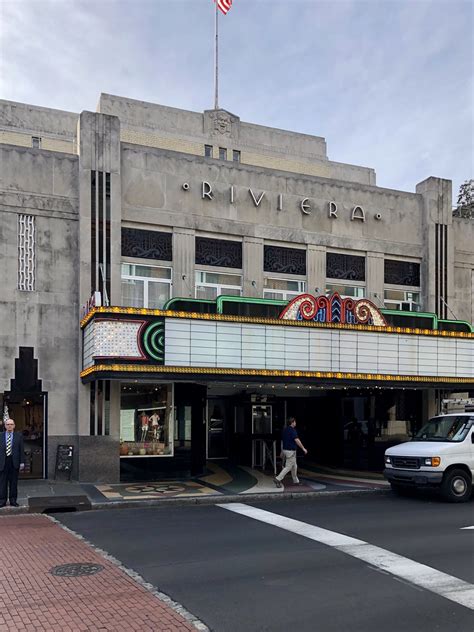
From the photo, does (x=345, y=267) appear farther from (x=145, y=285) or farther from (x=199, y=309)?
(x=145, y=285)

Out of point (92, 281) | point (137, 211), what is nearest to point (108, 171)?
point (137, 211)

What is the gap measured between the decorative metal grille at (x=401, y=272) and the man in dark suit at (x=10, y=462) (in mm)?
13510

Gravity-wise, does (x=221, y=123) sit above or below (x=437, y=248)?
above

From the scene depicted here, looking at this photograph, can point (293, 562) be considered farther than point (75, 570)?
Yes

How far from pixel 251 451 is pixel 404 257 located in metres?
8.41

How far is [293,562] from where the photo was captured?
8875 millimetres

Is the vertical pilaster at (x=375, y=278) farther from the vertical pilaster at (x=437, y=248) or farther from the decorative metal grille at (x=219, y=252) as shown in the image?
the decorative metal grille at (x=219, y=252)

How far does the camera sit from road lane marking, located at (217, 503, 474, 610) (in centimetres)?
755

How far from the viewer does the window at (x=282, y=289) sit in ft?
67.9

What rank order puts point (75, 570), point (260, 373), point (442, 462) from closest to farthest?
point (75, 570) < point (442, 462) < point (260, 373)

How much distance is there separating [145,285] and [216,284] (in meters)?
2.24

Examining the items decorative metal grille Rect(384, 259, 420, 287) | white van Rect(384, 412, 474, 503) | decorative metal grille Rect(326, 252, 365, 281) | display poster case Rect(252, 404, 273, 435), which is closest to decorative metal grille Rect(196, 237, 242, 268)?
decorative metal grille Rect(326, 252, 365, 281)

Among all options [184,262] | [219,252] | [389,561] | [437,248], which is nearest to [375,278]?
[437,248]

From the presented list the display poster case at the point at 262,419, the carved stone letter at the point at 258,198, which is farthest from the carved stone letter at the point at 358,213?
the display poster case at the point at 262,419
